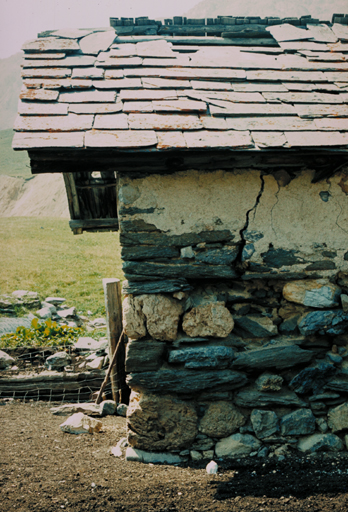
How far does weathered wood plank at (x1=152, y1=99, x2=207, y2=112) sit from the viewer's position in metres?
2.89

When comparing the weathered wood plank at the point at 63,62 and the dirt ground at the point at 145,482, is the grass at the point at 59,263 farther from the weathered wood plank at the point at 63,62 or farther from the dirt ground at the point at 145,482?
the weathered wood plank at the point at 63,62

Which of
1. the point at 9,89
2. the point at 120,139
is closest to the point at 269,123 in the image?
the point at 120,139

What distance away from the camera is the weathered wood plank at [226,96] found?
10.0 feet

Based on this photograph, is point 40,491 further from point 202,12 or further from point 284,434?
point 202,12

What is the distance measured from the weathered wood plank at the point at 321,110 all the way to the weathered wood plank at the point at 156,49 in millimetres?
1399

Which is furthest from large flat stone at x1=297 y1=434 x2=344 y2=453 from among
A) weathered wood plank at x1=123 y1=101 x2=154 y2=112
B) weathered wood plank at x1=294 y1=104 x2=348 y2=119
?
weathered wood plank at x1=123 y1=101 x2=154 y2=112

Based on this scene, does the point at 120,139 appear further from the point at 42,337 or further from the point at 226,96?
the point at 42,337

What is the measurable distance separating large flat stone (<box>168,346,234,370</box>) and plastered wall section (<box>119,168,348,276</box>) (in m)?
0.69

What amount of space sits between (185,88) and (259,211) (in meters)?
1.25

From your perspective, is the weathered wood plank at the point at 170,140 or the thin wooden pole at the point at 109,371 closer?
the weathered wood plank at the point at 170,140

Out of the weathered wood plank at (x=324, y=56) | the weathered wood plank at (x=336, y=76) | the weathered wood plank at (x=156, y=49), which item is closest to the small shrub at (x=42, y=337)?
the weathered wood plank at (x=156, y=49)

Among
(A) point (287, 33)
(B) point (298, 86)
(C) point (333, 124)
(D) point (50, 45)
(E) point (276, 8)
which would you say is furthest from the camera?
(E) point (276, 8)

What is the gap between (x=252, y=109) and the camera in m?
3.00

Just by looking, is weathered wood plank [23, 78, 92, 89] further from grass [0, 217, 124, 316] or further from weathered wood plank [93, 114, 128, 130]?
grass [0, 217, 124, 316]
